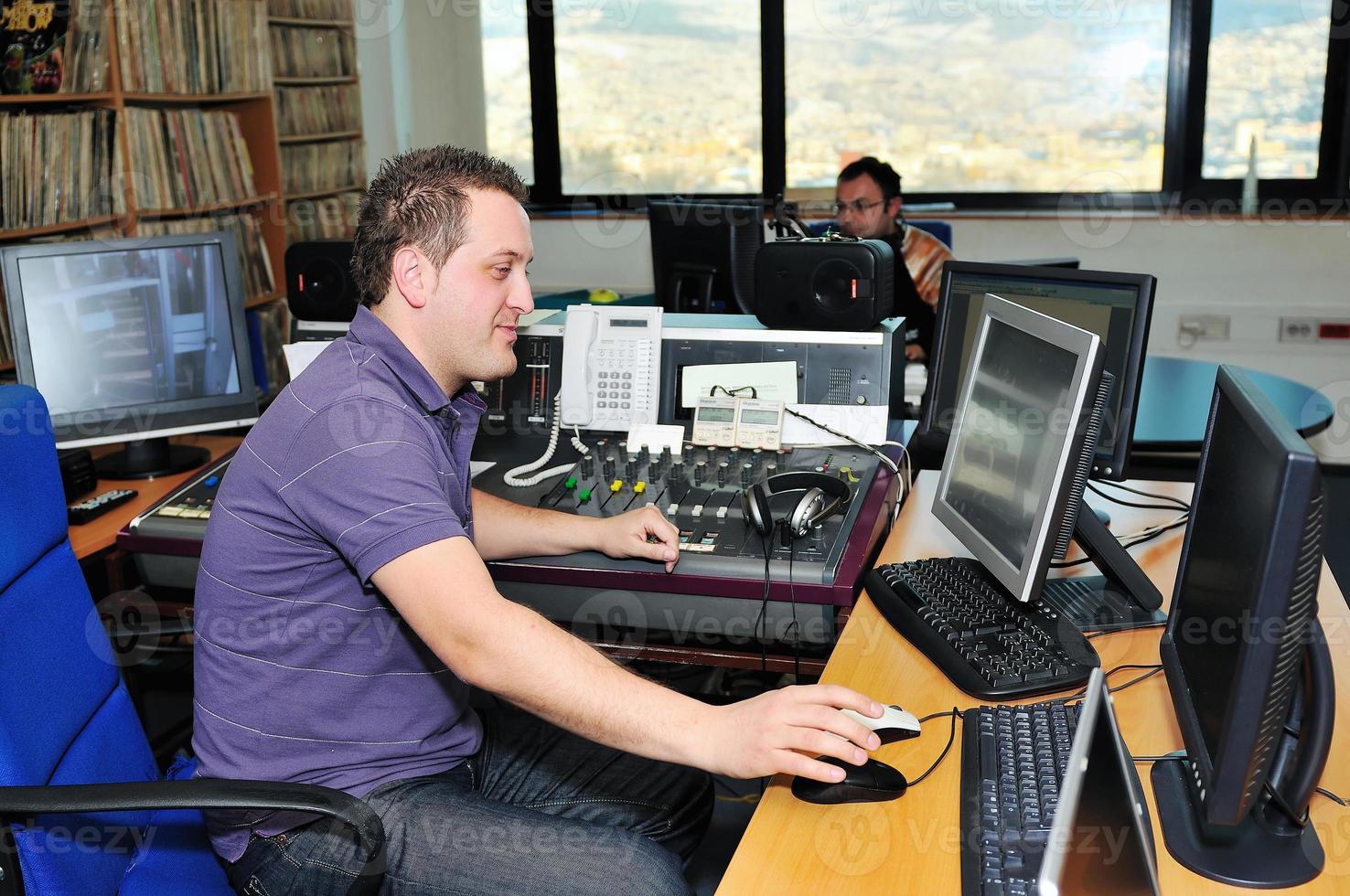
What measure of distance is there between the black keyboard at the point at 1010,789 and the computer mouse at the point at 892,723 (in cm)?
6

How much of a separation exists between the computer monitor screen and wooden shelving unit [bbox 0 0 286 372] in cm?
248

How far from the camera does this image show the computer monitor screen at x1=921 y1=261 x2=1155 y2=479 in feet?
5.88

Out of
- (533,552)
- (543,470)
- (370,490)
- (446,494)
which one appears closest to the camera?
(370,490)

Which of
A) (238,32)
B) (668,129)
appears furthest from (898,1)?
(238,32)

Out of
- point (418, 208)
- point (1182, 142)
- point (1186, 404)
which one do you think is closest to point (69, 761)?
point (418, 208)

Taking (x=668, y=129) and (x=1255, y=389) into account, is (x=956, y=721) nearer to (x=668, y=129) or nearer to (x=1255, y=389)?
(x=1255, y=389)

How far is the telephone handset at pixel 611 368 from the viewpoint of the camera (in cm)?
233

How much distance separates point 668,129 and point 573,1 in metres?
0.72

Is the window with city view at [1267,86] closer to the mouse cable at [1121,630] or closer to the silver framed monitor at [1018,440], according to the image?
the silver framed monitor at [1018,440]

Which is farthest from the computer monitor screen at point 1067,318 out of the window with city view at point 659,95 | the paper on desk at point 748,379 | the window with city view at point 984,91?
the window with city view at point 659,95

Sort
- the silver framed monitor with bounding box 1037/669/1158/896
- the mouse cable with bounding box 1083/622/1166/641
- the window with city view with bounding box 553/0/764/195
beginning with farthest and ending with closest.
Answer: the window with city view with bounding box 553/0/764/195 → the mouse cable with bounding box 1083/622/1166/641 → the silver framed monitor with bounding box 1037/669/1158/896

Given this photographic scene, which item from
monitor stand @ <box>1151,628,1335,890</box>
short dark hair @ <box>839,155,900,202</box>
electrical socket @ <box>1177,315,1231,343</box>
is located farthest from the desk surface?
monitor stand @ <box>1151,628,1335,890</box>

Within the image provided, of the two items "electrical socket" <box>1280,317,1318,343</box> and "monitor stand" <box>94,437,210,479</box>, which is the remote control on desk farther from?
"electrical socket" <box>1280,317,1318,343</box>

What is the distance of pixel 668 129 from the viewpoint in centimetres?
529
